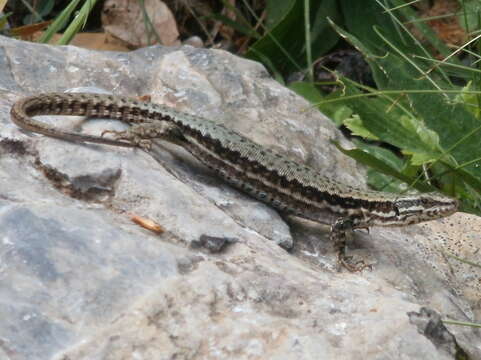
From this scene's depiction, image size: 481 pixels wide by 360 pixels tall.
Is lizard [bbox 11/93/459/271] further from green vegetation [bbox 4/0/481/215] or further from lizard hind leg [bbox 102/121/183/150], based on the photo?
green vegetation [bbox 4/0/481/215]

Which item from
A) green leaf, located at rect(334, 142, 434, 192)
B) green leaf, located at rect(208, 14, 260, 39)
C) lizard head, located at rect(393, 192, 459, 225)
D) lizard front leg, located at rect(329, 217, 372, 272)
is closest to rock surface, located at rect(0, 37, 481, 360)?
lizard front leg, located at rect(329, 217, 372, 272)

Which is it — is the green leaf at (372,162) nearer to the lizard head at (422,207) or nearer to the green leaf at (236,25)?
the lizard head at (422,207)

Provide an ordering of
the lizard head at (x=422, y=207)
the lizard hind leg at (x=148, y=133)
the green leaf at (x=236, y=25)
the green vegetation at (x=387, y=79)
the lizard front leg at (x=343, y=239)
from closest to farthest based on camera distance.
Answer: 1. the lizard front leg at (x=343, y=239)
2. the lizard hind leg at (x=148, y=133)
3. the lizard head at (x=422, y=207)
4. the green vegetation at (x=387, y=79)
5. the green leaf at (x=236, y=25)

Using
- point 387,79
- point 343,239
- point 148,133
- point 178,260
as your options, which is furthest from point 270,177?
point 178,260

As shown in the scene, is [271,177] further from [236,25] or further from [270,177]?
[236,25]

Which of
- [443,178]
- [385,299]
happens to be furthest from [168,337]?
[443,178]

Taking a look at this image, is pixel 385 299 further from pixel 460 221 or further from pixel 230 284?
pixel 460 221

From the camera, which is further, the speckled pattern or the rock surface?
the speckled pattern

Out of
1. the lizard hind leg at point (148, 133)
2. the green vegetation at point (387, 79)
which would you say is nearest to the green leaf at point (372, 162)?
the green vegetation at point (387, 79)
